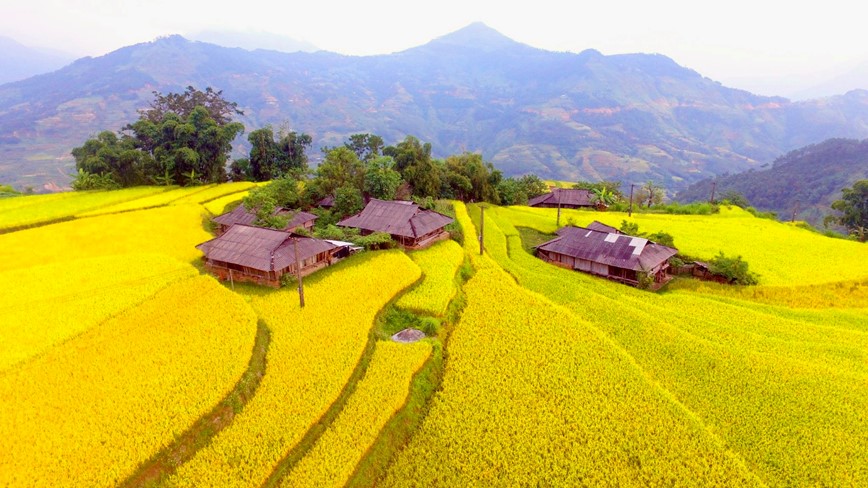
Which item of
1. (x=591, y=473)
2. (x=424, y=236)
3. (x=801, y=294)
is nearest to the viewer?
(x=591, y=473)

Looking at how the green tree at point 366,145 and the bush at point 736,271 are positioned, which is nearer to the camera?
the bush at point 736,271

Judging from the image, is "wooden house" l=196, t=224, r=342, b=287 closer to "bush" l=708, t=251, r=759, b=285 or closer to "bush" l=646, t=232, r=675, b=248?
"bush" l=646, t=232, r=675, b=248

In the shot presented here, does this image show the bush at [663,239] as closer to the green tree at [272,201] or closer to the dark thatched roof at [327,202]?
the dark thatched roof at [327,202]

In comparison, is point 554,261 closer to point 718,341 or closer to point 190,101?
point 718,341

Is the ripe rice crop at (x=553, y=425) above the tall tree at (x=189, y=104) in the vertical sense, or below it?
below

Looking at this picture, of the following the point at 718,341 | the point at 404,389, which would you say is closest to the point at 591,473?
the point at 404,389

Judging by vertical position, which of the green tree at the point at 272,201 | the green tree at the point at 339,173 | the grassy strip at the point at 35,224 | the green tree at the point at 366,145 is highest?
the green tree at the point at 366,145

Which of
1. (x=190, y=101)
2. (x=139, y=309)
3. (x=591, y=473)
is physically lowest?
(x=591, y=473)

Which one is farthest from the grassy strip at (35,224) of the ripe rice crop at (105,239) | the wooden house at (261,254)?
the wooden house at (261,254)
